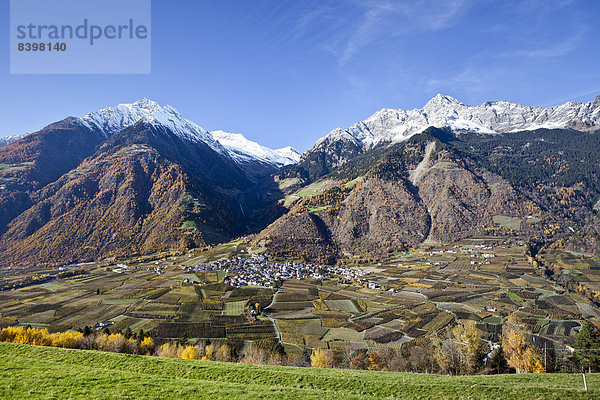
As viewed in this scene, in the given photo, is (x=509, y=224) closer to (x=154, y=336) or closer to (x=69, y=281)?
(x=154, y=336)

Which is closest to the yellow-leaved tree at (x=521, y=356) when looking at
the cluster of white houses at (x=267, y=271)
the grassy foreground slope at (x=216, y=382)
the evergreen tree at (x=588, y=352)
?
the evergreen tree at (x=588, y=352)

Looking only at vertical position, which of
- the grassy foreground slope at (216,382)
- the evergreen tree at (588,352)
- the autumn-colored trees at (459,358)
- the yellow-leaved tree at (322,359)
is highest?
the grassy foreground slope at (216,382)

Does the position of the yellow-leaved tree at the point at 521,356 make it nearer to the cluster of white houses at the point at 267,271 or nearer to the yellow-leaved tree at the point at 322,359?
the yellow-leaved tree at the point at 322,359

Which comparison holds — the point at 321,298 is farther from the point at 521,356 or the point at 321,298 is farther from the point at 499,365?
the point at 499,365

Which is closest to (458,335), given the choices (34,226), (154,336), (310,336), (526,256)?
(310,336)

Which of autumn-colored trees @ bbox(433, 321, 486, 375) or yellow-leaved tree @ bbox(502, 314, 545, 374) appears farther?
autumn-colored trees @ bbox(433, 321, 486, 375)

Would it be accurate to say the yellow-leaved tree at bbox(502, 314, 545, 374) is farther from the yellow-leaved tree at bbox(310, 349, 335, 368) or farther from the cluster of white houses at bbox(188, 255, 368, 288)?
the cluster of white houses at bbox(188, 255, 368, 288)

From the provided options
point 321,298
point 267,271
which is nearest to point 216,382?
point 321,298

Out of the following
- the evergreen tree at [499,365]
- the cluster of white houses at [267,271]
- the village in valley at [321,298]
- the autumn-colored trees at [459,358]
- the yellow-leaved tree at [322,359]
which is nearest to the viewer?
the evergreen tree at [499,365]

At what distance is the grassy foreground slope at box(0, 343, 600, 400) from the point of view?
19.8 m

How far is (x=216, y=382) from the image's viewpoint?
23094mm

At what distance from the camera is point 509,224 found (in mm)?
185250

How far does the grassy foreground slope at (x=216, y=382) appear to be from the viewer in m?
19.8

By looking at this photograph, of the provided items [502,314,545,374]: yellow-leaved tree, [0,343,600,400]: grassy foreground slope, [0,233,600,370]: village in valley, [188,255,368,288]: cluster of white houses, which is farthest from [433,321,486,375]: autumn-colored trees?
[188,255,368,288]: cluster of white houses
